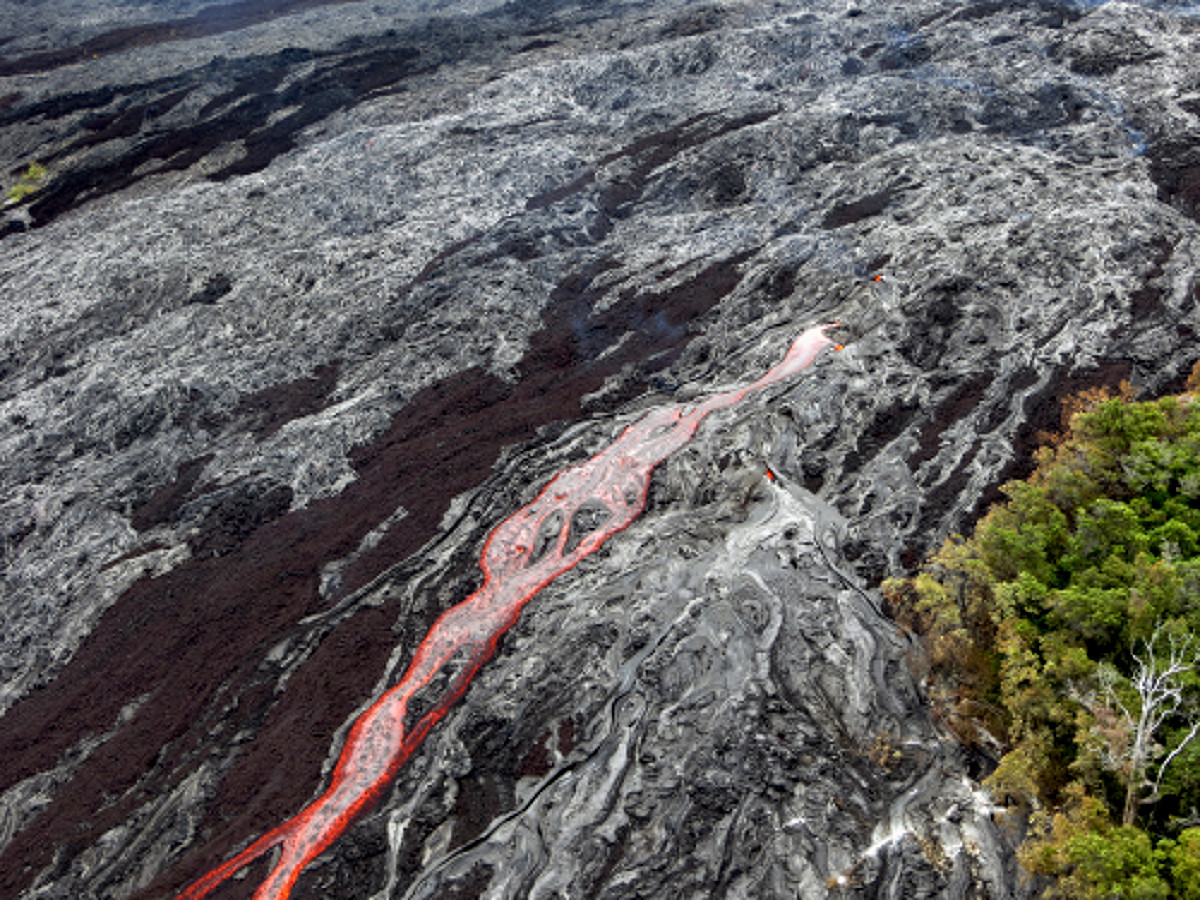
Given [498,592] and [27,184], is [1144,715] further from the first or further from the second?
[27,184]

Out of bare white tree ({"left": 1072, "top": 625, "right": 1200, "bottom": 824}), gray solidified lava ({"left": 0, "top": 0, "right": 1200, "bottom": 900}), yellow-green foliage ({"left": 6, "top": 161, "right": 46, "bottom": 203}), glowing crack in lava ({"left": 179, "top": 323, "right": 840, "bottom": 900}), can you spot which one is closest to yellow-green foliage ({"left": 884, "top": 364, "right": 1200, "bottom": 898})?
bare white tree ({"left": 1072, "top": 625, "right": 1200, "bottom": 824})

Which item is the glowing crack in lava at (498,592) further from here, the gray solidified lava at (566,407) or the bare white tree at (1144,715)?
the bare white tree at (1144,715)

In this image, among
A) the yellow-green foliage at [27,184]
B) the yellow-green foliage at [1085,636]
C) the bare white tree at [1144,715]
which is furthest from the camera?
the yellow-green foliage at [27,184]

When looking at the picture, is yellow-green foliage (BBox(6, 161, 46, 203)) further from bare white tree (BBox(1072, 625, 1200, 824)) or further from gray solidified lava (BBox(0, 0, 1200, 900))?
bare white tree (BBox(1072, 625, 1200, 824))

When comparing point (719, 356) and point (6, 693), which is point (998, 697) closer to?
point (719, 356)

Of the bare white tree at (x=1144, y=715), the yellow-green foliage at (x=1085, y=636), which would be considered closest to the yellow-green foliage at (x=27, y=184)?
the yellow-green foliage at (x=1085, y=636)

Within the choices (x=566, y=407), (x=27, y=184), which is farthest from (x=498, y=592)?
(x=27, y=184)
